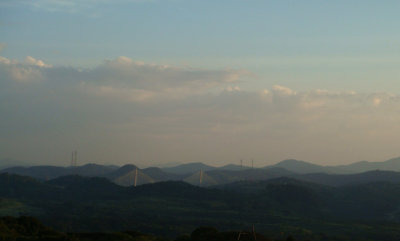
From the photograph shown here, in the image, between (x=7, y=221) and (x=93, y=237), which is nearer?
(x=93, y=237)

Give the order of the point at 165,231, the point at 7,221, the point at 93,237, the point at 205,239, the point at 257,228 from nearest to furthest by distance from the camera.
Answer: the point at 205,239 → the point at 93,237 → the point at 7,221 → the point at 165,231 → the point at 257,228

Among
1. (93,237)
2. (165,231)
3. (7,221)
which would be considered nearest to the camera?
(93,237)

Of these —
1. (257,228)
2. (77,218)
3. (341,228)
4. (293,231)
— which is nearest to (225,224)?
(257,228)

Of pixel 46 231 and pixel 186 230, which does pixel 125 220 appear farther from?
pixel 46 231

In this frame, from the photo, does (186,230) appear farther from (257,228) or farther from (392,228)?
(392,228)

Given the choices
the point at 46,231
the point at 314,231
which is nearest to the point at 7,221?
the point at 46,231

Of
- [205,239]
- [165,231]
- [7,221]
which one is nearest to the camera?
[205,239]

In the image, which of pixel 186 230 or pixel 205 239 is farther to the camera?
pixel 186 230

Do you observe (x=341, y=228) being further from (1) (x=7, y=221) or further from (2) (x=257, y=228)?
(1) (x=7, y=221)

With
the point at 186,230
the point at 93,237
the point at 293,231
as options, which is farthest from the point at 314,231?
the point at 93,237
